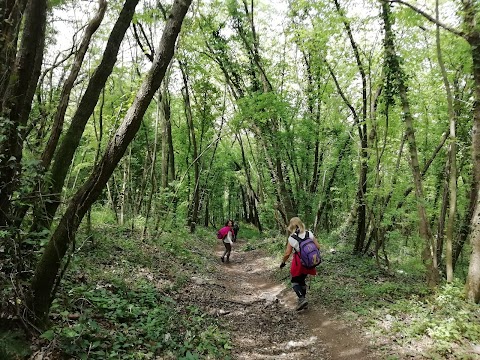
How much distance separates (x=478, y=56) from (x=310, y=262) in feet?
16.4

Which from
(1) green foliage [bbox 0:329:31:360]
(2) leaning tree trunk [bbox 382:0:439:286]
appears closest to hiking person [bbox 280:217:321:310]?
(2) leaning tree trunk [bbox 382:0:439:286]

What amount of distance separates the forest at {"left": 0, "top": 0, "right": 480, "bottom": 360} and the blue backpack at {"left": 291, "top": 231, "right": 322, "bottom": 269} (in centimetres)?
111

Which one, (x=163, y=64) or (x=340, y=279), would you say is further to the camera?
(x=340, y=279)

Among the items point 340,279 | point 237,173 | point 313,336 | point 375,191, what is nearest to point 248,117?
point 375,191

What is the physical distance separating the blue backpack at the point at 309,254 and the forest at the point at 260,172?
111 centimetres

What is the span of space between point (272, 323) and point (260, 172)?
544 inches

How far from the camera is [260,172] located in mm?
20422

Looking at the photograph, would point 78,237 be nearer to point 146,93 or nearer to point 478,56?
point 146,93

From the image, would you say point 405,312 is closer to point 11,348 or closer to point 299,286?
point 299,286

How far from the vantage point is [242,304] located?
26.6 feet

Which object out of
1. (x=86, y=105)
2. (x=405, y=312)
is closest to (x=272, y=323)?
(x=405, y=312)

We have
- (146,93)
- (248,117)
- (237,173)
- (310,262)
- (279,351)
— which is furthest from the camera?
(237,173)

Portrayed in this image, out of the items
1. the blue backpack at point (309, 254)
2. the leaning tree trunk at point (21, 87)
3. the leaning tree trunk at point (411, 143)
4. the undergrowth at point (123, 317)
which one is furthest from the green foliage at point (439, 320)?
the leaning tree trunk at point (21, 87)

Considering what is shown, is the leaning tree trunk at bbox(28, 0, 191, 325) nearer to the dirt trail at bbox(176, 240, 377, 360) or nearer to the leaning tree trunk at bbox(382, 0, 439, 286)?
the dirt trail at bbox(176, 240, 377, 360)
